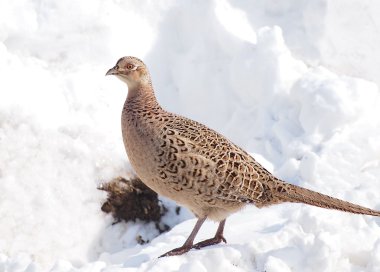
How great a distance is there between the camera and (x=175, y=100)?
756 centimetres

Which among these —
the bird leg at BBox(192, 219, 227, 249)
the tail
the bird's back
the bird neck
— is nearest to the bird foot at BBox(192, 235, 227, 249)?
the bird leg at BBox(192, 219, 227, 249)

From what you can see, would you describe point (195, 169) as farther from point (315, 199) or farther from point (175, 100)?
point (175, 100)

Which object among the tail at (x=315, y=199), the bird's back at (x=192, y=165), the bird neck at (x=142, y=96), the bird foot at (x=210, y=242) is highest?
the bird neck at (x=142, y=96)

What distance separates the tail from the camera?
15.7ft

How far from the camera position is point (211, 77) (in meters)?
7.56

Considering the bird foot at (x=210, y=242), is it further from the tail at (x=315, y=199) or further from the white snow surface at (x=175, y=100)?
the tail at (x=315, y=199)

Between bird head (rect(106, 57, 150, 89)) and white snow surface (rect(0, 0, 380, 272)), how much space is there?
1.16 meters

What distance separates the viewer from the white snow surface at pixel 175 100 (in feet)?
21.1

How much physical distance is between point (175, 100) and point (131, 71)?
250 centimetres

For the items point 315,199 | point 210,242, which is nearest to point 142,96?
point 210,242

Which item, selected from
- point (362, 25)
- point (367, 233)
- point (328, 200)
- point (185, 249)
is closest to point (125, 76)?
point (185, 249)

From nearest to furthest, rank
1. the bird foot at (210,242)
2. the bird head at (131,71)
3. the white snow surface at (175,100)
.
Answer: the bird foot at (210,242) → the bird head at (131,71) → the white snow surface at (175,100)

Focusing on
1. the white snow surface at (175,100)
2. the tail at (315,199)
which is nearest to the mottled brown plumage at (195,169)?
the tail at (315,199)

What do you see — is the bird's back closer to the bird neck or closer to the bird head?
the bird neck
